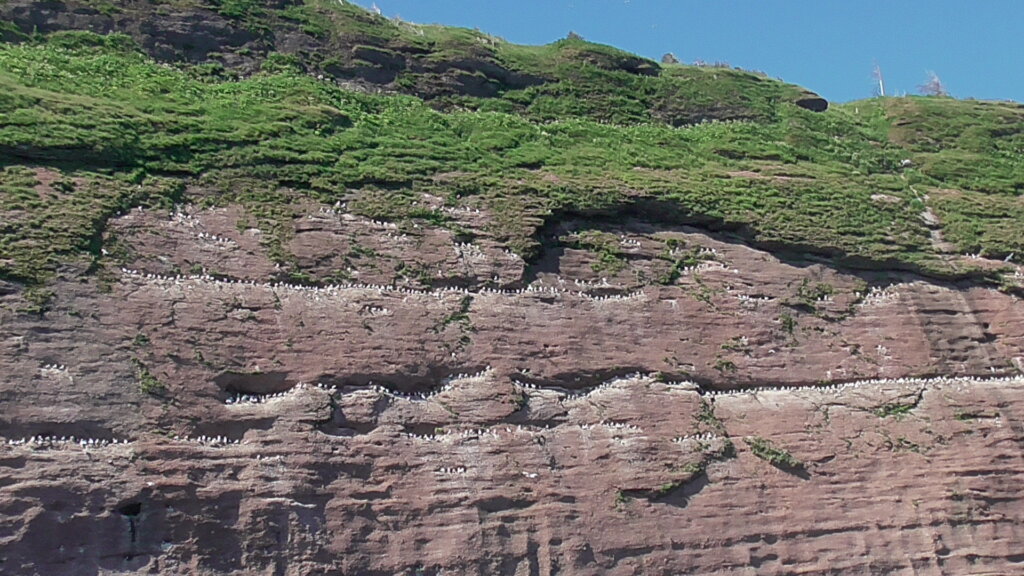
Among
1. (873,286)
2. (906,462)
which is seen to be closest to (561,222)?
(873,286)

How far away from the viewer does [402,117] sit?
21422mm

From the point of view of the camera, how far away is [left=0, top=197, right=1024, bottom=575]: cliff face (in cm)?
1298

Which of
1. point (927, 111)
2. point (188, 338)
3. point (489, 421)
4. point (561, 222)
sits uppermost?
point (927, 111)

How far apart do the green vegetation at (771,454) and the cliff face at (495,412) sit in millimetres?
44

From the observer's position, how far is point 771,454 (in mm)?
15891

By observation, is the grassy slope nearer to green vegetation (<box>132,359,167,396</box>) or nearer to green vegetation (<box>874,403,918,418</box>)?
green vegetation (<box>132,359,167,396</box>)

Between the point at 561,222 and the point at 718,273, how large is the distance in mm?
3266

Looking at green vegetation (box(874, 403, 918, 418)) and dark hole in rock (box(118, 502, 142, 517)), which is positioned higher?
green vegetation (box(874, 403, 918, 418))

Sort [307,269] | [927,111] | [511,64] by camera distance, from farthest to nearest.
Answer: [927,111] < [511,64] < [307,269]

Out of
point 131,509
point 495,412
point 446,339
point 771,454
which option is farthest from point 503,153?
point 131,509

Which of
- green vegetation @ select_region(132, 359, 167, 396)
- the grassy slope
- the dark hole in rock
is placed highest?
the grassy slope

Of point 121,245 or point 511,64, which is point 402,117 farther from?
point 121,245

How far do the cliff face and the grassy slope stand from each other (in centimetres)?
79

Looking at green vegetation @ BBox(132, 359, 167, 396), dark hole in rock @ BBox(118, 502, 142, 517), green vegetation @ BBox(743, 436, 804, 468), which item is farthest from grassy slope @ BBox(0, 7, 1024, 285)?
green vegetation @ BBox(743, 436, 804, 468)
